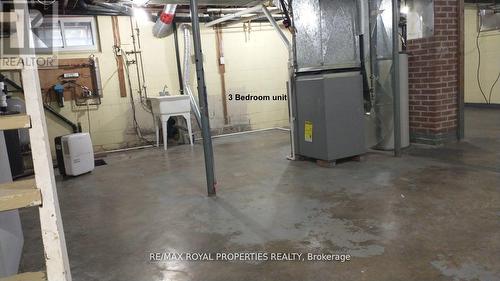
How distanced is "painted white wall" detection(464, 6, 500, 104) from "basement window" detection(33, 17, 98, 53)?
7452 mm

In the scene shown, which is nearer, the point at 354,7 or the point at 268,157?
the point at 354,7

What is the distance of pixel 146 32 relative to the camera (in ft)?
21.5

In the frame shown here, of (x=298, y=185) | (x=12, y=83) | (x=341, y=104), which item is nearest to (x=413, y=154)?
(x=341, y=104)

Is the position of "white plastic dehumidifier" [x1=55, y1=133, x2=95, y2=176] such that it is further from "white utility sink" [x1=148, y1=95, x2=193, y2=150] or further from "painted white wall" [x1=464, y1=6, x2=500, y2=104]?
"painted white wall" [x1=464, y1=6, x2=500, y2=104]

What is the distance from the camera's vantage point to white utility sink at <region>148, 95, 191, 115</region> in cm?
607

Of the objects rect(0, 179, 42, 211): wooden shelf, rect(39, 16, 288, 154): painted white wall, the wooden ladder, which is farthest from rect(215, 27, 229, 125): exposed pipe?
rect(0, 179, 42, 211): wooden shelf

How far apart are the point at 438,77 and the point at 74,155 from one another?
452cm

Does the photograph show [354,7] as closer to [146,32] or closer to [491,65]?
[146,32]

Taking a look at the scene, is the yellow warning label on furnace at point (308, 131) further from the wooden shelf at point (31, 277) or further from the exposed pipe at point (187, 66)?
the wooden shelf at point (31, 277)

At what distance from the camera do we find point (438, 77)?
457 centimetres

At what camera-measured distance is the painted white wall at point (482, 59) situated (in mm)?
7738

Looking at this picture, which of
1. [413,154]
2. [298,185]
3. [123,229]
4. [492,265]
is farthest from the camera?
[413,154]

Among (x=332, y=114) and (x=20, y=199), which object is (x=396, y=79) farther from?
(x=20, y=199)

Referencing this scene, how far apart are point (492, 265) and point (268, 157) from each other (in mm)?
3175
